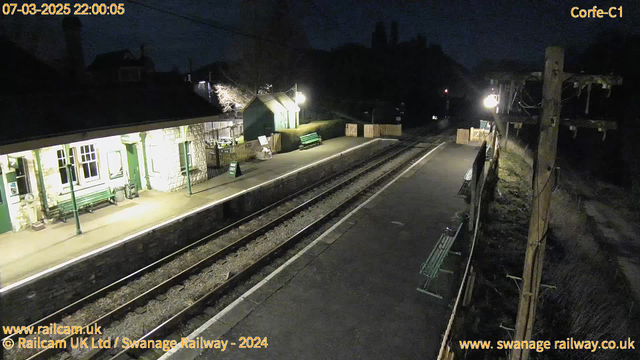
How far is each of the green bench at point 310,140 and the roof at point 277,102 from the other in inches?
103

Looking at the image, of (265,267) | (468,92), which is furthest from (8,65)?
(468,92)

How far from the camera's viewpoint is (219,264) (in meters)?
10.9

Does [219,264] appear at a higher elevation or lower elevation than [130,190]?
lower

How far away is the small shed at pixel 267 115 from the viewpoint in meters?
26.3

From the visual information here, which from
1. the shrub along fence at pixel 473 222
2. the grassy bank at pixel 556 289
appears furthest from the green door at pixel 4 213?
the grassy bank at pixel 556 289

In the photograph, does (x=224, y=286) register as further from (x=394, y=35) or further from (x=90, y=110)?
(x=394, y=35)

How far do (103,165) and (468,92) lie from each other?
98.5m

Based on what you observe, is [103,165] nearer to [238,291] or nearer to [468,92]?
[238,291]

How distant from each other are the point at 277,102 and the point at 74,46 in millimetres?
13246

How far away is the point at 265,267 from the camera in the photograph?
34.4 feet

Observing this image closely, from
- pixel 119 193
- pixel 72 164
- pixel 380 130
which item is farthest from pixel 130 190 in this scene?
pixel 380 130

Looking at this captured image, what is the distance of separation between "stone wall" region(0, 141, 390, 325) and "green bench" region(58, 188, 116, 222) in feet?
10.3

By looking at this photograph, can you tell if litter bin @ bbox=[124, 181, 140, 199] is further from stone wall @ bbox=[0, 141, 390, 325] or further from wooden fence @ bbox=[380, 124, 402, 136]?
wooden fence @ bbox=[380, 124, 402, 136]

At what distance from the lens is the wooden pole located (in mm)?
4887
